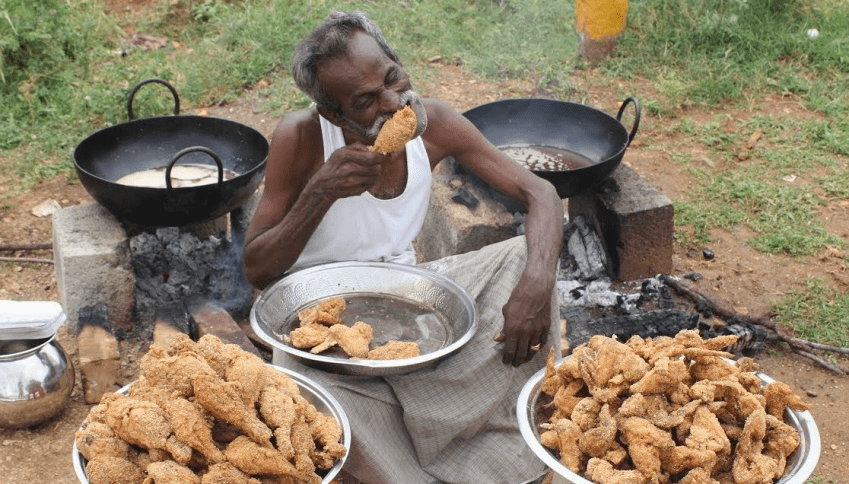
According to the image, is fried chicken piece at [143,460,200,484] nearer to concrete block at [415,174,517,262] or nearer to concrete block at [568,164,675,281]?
concrete block at [415,174,517,262]

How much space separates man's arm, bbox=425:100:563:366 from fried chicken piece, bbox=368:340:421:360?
1.21ft

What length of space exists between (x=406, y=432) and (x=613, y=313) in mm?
1801

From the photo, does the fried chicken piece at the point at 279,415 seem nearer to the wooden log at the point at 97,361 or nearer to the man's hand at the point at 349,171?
the man's hand at the point at 349,171

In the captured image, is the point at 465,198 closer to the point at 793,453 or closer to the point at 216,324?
the point at 216,324

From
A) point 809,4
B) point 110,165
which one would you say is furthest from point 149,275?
point 809,4

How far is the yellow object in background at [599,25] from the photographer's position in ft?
24.2

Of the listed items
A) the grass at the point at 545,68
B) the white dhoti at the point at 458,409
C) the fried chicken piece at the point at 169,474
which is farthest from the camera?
the grass at the point at 545,68

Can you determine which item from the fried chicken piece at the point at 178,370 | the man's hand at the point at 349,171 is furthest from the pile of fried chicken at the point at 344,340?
the fried chicken piece at the point at 178,370

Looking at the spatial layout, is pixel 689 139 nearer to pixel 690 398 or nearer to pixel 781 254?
pixel 781 254

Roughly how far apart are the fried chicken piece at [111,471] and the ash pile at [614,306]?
2.29 metres

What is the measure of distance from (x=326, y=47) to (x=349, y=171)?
0.46m

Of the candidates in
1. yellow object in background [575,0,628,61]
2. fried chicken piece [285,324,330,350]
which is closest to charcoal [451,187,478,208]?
fried chicken piece [285,324,330,350]

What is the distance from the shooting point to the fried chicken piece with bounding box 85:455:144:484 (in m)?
2.08

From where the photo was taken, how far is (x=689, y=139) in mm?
6527
